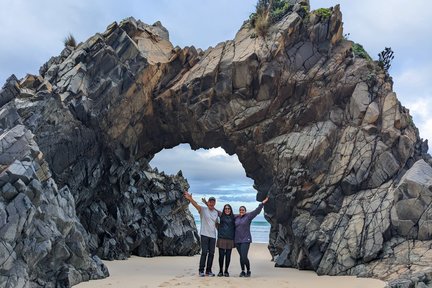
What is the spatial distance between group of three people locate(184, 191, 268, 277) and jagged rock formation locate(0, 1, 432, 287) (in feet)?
11.0

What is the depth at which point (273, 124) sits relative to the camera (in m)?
19.0

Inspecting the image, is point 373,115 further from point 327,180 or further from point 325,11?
point 325,11

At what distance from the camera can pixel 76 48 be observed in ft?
68.5

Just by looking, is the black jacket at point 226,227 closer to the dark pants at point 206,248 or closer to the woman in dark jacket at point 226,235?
the woman in dark jacket at point 226,235

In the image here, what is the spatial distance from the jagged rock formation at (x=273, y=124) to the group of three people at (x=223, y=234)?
336cm

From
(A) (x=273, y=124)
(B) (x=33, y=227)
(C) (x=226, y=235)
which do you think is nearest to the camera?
(B) (x=33, y=227)

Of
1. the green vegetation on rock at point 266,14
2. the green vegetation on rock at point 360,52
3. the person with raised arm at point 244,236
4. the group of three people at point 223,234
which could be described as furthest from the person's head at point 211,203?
the green vegetation on rock at point 360,52

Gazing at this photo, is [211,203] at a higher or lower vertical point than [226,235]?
higher

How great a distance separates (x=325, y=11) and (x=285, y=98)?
462cm

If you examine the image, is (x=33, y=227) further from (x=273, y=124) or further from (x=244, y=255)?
(x=273, y=124)

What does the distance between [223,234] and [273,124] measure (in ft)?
22.1

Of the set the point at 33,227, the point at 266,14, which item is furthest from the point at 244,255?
the point at 266,14

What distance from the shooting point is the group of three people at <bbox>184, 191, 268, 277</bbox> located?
1412cm

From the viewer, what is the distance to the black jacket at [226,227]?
46.9ft
